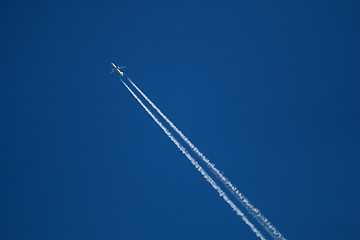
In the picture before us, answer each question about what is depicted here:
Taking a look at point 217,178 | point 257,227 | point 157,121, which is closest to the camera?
point 257,227

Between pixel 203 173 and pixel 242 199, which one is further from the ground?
pixel 203 173

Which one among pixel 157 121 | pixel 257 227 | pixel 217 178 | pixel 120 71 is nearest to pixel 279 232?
pixel 257 227

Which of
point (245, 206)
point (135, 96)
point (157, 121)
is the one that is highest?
point (135, 96)

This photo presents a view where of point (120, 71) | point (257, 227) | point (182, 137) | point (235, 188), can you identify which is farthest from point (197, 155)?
point (120, 71)

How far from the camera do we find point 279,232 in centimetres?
1969

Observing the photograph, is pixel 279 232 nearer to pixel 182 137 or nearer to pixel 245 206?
pixel 245 206

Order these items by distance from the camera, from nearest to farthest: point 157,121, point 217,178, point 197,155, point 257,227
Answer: point 257,227 → point 217,178 → point 197,155 → point 157,121

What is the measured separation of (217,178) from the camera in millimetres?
20312

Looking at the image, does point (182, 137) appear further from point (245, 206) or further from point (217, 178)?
point (245, 206)

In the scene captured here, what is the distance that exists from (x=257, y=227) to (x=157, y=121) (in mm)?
10823

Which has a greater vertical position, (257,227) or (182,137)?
(182,137)

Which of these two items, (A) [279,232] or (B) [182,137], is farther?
(B) [182,137]

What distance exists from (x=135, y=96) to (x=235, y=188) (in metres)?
11.2

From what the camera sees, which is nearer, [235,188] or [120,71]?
[235,188]
